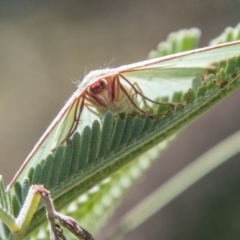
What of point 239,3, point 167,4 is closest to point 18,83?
point 167,4

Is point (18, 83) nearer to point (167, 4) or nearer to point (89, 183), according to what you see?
point (167, 4)

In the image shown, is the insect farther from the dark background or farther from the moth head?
the dark background

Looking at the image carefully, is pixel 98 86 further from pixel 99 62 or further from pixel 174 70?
pixel 99 62

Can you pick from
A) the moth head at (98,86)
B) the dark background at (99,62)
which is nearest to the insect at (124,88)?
the moth head at (98,86)

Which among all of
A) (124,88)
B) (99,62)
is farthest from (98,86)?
(99,62)

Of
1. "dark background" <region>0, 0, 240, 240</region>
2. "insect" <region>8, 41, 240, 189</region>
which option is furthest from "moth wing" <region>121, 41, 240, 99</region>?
"dark background" <region>0, 0, 240, 240</region>

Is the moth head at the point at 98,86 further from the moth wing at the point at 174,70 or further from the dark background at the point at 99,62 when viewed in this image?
the dark background at the point at 99,62

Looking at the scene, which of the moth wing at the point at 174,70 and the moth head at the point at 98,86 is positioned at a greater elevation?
the moth head at the point at 98,86
